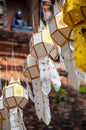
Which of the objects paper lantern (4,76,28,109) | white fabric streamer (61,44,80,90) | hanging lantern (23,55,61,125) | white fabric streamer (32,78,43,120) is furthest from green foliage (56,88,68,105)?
white fabric streamer (61,44,80,90)

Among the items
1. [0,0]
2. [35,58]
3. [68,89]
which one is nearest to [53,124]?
[68,89]

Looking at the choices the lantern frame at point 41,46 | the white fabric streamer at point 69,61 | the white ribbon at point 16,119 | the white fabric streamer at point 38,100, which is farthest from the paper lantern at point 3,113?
the white fabric streamer at point 69,61

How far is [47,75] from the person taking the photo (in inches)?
192

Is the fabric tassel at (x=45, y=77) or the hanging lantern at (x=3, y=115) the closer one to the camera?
the fabric tassel at (x=45, y=77)

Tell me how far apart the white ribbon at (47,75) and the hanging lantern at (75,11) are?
1723 mm

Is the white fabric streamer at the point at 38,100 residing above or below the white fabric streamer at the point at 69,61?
below

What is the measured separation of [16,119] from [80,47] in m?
2.52

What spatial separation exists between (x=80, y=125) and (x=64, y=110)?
1.49ft

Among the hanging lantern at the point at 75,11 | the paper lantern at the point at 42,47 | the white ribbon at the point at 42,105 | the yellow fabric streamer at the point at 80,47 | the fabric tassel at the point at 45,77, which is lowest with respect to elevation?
the white ribbon at the point at 42,105

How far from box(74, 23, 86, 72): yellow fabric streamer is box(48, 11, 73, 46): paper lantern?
108 centimetres

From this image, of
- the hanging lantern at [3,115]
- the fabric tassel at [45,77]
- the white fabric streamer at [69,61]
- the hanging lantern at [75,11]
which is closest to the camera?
the hanging lantern at [75,11]

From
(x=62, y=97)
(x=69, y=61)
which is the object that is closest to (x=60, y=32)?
(x=69, y=61)

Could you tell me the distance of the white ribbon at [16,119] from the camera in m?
5.48

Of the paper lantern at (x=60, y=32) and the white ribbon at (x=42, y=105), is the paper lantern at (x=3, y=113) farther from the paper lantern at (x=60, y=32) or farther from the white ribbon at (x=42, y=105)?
the paper lantern at (x=60, y=32)
